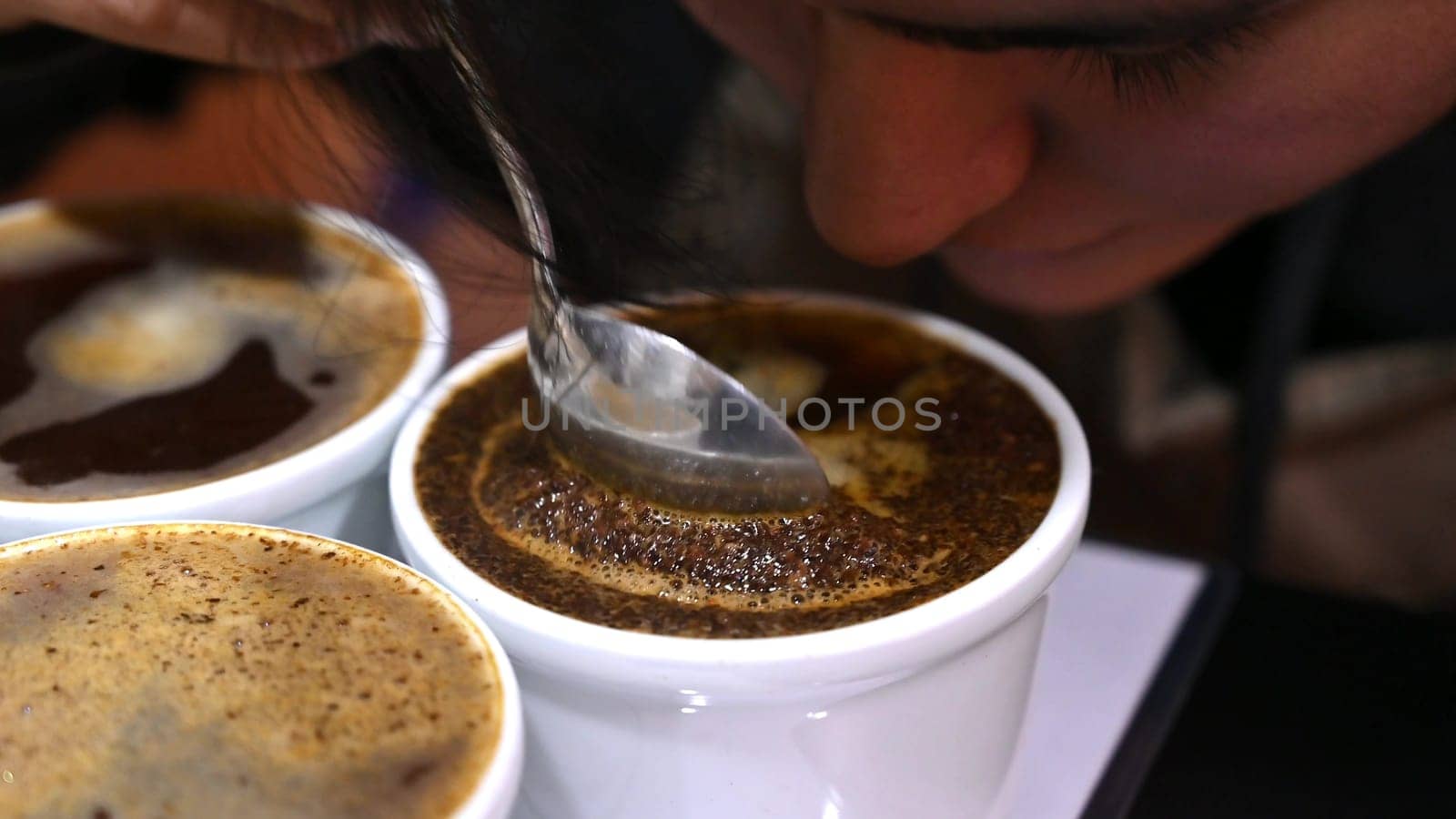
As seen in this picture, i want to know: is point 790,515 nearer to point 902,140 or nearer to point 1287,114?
point 902,140

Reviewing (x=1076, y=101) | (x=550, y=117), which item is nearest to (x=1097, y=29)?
(x=1076, y=101)

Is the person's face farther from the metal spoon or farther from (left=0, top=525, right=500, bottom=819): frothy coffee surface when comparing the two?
(left=0, top=525, right=500, bottom=819): frothy coffee surface

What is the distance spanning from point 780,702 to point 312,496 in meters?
0.25

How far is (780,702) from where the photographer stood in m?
0.47

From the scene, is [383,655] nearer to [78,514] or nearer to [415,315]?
[78,514]

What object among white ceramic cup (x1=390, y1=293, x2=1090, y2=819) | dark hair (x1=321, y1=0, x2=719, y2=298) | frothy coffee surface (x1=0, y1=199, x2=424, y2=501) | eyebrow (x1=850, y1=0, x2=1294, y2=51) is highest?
eyebrow (x1=850, y1=0, x2=1294, y2=51)

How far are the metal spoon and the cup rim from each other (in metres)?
0.09

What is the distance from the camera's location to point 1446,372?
1.08m

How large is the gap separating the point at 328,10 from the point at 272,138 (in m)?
0.22

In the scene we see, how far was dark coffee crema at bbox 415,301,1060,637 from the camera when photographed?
19.8 inches

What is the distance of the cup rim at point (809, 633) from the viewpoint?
0.45 metres

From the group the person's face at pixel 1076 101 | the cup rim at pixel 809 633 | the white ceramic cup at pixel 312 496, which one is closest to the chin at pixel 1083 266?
the person's face at pixel 1076 101

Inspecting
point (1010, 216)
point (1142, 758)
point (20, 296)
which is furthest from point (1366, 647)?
point (20, 296)

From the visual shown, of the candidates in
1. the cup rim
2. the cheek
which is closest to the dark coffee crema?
the cup rim
